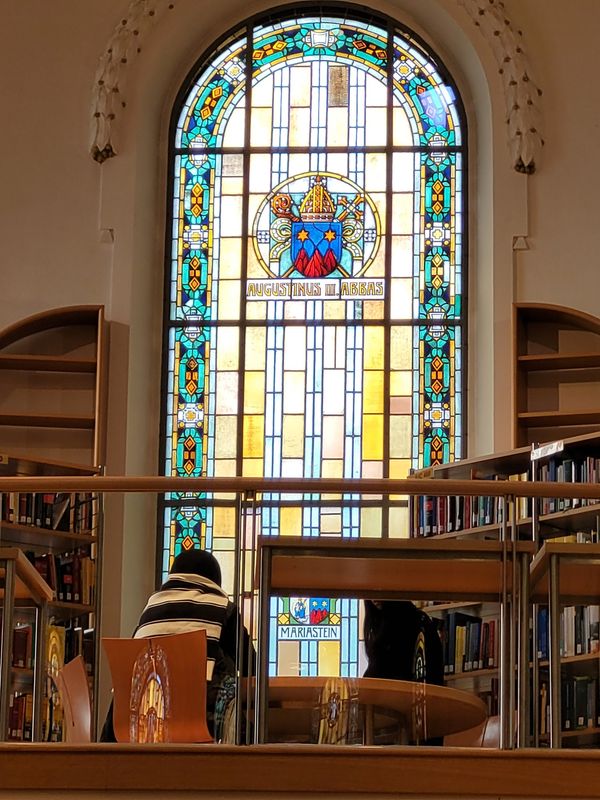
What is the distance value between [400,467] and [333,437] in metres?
0.41

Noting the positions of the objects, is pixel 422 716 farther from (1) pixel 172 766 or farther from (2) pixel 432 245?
(2) pixel 432 245

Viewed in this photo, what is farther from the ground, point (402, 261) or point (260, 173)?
point (260, 173)

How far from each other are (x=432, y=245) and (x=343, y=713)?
460 cm

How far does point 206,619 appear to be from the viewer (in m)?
4.17

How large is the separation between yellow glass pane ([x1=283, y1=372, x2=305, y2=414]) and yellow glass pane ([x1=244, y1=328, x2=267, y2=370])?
0.17 m

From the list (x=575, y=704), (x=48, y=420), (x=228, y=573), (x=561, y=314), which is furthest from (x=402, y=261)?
(x=575, y=704)

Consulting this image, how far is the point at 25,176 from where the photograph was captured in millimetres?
8016

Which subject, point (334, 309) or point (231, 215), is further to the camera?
point (231, 215)

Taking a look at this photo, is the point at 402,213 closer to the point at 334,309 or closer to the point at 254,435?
the point at 334,309

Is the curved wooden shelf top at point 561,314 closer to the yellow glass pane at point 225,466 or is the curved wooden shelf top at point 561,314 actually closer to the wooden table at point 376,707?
the yellow glass pane at point 225,466

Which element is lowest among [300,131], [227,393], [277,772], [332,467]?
[277,772]

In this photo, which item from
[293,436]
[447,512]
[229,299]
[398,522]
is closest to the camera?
[447,512]

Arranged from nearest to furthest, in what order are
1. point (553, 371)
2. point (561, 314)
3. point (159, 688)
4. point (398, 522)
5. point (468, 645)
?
1. point (468, 645)
2. point (159, 688)
3. point (561, 314)
4. point (553, 371)
5. point (398, 522)

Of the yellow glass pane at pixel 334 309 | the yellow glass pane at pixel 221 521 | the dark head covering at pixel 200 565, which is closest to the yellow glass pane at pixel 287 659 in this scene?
the dark head covering at pixel 200 565
